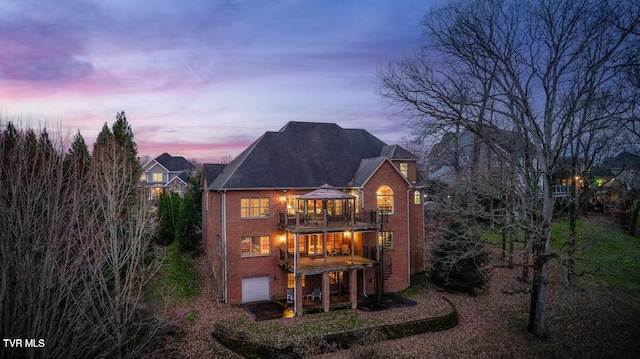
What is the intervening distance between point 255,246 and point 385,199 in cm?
921

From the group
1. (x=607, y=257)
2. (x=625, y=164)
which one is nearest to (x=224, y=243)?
(x=625, y=164)

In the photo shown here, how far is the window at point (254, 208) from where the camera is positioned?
23.6m

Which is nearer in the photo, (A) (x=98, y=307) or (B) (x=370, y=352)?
(A) (x=98, y=307)

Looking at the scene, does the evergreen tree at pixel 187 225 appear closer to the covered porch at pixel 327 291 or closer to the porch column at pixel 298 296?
the covered porch at pixel 327 291

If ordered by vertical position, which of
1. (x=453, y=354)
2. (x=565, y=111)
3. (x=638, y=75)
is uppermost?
(x=638, y=75)

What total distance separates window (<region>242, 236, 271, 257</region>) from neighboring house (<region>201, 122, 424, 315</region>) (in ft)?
0.20

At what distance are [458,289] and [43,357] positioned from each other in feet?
71.8

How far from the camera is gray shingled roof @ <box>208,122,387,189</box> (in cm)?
2422

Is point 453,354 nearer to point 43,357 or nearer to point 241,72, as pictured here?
point 43,357

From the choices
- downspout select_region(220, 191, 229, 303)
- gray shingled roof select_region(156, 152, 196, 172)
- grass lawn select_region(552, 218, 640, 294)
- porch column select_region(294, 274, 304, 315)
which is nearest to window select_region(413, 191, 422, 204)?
grass lawn select_region(552, 218, 640, 294)

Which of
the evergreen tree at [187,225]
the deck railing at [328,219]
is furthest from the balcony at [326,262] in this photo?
the evergreen tree at [187,225]

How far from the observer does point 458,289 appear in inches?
970

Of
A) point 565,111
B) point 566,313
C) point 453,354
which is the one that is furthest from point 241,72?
point 566,313

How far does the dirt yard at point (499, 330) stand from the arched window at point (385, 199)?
6006 millimetres
